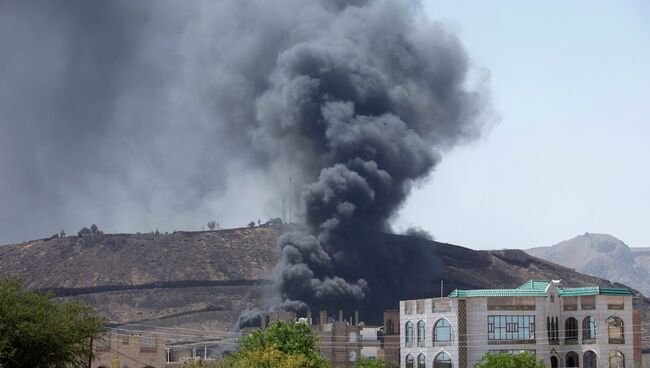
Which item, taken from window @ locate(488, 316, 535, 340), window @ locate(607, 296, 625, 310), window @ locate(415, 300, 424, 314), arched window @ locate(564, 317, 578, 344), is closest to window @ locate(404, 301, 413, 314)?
window @ locate(415, 300, 424, 314)

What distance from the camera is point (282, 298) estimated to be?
485ft

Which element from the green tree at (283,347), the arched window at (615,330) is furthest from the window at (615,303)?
the green tree at (283,347)

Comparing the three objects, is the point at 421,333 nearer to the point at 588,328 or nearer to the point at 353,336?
the point at 588,328

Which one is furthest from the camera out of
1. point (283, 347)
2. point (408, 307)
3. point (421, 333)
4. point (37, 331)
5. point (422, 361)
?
point (408, 307)

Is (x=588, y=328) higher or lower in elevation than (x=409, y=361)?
higher

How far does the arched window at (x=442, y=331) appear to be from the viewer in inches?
3568

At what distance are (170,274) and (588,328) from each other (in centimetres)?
10286

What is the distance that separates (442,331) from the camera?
91250mm

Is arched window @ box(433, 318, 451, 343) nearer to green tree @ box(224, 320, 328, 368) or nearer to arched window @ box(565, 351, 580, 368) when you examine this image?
arched window @ box(565, 351, 580, 368)

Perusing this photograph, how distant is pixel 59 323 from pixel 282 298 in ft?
289

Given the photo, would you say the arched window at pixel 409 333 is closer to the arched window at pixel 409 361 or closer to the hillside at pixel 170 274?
the arched window at pixel 409 361

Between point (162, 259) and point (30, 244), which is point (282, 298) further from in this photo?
point (30, 244)

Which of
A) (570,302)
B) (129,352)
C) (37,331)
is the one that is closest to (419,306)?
(570,302)

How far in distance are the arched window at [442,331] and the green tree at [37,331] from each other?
34.1 meters
